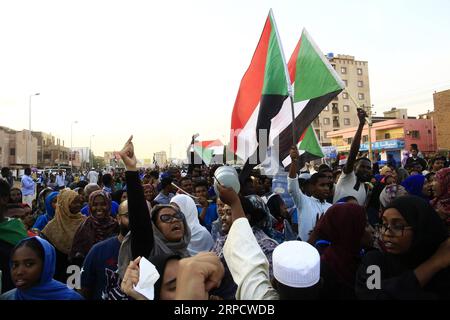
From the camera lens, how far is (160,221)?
7.95ft

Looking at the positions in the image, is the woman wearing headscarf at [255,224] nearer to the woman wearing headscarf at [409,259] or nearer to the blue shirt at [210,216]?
the woman wearing headscarf at [409,259]

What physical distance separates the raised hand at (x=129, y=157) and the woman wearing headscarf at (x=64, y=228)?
5.36ft

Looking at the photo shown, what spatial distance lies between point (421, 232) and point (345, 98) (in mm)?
63880

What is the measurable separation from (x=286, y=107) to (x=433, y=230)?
4.21m

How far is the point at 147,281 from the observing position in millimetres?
1378

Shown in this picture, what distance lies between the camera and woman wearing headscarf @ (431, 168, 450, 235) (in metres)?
2.70

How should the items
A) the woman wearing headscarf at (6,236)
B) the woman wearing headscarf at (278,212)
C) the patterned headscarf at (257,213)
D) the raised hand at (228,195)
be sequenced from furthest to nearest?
the woman wearing headscarf at (278,212)
the patterned headscarf at (257,213)
the woman wearing headscarf at (6,236)
the raised hand at (228,195)

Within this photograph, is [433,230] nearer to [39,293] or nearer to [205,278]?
[205,278]

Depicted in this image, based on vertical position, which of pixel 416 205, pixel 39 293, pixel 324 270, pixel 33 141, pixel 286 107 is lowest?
pixel 39 293

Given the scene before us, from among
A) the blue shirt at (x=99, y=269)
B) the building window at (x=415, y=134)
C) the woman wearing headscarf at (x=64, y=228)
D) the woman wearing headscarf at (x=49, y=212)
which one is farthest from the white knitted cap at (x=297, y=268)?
the building window at (x=415, y=134)

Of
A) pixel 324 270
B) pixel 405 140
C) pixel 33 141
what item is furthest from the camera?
pixel 33 141

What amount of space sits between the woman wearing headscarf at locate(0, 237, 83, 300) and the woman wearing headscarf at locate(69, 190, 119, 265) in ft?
3.87

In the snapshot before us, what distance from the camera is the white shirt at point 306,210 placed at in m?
3.56

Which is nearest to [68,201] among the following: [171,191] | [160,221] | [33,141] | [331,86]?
[160,221]
